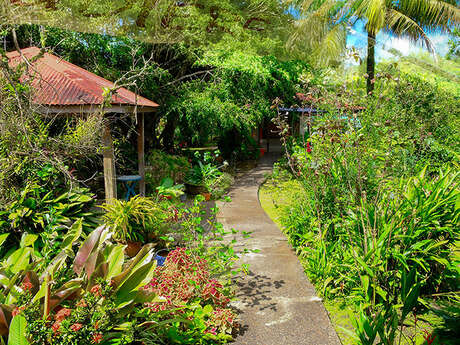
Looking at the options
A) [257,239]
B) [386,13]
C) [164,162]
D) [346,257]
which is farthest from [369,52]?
[346,257]

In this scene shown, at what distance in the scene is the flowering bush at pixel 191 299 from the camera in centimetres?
384

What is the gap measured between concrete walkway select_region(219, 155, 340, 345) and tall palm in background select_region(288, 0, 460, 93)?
830cm

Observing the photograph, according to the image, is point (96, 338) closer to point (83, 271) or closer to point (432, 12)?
point (83, 271)

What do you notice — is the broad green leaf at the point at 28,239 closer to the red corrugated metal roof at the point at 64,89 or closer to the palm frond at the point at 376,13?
the red corrugated metal roof at the point at 64,89

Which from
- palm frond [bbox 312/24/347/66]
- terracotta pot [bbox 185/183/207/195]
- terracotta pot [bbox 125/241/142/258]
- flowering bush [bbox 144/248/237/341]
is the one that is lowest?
terracotta pot [bbox 185/183/207/195]

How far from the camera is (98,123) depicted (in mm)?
5875

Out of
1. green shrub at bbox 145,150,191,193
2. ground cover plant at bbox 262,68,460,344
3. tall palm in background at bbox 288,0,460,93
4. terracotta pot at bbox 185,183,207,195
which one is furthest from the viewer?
tall palm in background at bbox 288,0,460,93

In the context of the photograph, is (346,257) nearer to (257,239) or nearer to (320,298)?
(320,298)

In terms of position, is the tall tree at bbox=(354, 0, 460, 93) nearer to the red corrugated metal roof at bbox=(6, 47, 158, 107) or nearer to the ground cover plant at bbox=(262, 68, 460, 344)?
the ground cover plant at bbox=(262, 68, 460, 344)

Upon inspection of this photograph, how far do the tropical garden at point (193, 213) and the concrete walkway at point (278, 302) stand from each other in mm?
185

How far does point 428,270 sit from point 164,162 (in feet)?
27.2

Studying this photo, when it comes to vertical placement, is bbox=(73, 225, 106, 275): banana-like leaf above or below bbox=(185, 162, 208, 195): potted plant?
above

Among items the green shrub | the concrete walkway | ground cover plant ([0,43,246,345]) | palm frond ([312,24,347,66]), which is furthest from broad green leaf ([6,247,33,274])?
palm frond ([312,24,347,66])

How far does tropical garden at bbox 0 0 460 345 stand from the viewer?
3.46 metres
